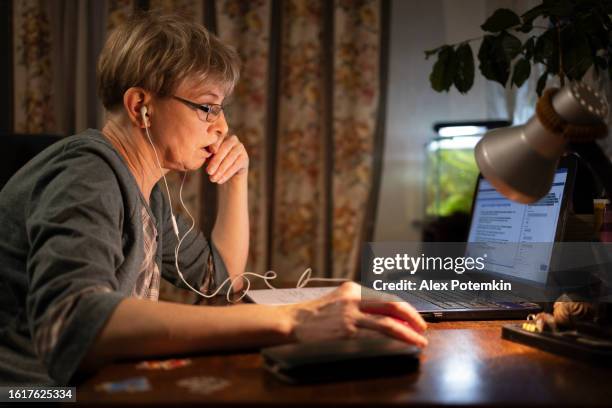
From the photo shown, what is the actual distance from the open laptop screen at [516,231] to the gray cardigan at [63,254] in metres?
0.80

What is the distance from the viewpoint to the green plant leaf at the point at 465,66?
1.61 m

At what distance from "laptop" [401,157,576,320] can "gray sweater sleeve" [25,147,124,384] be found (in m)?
0.57

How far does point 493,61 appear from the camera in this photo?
5.08ft

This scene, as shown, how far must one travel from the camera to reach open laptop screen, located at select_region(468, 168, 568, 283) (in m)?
1.20

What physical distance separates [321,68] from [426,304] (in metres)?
2.00

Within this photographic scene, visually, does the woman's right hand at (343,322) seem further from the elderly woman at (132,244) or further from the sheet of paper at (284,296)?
the sheet of paper at (284,296)

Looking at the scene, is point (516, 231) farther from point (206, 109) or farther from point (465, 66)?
point (206, 109)

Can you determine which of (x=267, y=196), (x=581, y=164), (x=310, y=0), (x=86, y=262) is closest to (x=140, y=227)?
(x=86, y=262)

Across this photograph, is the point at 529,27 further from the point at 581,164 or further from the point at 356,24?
the point at 356,24

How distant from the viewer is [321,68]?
2.93 m

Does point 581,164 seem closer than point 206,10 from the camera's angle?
Yes

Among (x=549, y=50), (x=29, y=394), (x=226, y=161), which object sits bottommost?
(x=29, y=394)

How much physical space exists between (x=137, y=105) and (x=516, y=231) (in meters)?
0.89

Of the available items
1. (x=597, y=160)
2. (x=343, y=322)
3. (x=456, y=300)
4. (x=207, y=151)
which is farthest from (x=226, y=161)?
(x=597, y=160)
